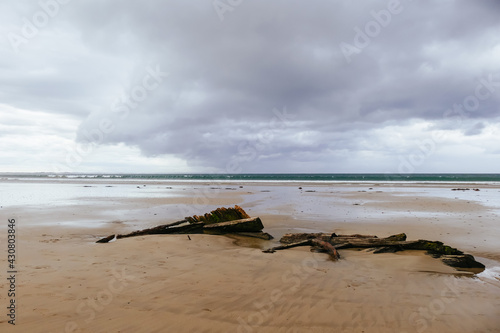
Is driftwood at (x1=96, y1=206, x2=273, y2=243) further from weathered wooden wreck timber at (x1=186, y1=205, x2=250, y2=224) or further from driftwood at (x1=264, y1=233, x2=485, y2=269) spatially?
driftwood at (x1=264, y1=233, x2=485, y2=269)

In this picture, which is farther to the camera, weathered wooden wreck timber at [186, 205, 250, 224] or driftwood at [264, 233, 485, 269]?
weathered wooden wreck timber at [186, 205, 250, 224]

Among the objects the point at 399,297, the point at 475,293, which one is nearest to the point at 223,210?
the point at 399,297

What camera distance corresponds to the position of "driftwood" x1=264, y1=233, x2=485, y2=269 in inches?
336

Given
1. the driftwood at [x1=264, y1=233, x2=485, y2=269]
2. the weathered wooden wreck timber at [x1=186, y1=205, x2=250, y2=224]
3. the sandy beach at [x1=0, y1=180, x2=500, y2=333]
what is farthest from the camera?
the weathered wooden wreck timber at [x1=186, y1=205, x2=250, y2=224]

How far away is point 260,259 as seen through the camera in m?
8.81

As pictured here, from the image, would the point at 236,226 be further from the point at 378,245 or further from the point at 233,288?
the point at 233,288

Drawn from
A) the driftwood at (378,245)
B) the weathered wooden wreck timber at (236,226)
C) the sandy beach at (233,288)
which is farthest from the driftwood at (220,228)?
the driftwood at (378,245)

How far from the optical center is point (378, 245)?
32.8 feet

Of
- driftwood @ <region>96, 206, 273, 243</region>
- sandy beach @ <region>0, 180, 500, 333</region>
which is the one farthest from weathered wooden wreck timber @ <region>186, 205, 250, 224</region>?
sandy beach @ <region>0, 180, 500, 333</region>

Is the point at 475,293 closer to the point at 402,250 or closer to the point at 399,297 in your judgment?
the point at 399,297

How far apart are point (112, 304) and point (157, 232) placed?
662 cm

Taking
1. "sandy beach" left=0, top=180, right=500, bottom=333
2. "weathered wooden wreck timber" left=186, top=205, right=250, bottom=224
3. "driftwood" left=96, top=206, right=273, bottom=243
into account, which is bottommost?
"sandy beach" left=0, top=180, right=500, bottom=333

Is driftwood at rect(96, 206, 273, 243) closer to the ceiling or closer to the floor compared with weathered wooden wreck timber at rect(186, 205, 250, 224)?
closer to the floor

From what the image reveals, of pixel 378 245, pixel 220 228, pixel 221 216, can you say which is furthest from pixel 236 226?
pixel 378 245
